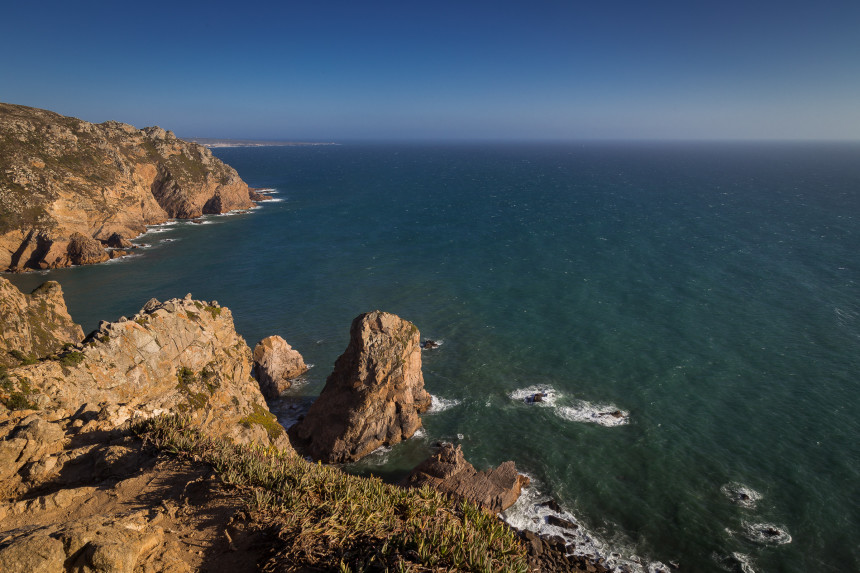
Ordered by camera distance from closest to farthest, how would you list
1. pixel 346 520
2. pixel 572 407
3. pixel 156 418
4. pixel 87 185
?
pixel 346 520, pixel 156 418, pixel 572 407, pixel 87 185

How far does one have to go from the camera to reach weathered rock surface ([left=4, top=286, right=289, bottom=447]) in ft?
64.0

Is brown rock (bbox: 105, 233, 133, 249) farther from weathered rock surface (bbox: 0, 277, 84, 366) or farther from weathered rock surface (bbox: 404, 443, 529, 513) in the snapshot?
weathered rock surface (bbox: 404, 443, 529, 513)

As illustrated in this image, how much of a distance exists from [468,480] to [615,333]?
30644mm

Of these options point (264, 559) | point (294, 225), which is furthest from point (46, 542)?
point (294, 225)

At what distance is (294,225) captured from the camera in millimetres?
106375

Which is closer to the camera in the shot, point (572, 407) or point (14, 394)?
point (14, 394)

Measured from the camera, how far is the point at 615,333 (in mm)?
53031

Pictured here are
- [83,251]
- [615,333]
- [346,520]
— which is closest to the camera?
[346,520]

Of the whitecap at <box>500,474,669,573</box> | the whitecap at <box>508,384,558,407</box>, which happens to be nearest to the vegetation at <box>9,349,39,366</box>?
the whitecap at <box>500,474,669,573</box>

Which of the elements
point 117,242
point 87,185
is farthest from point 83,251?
point 87,185

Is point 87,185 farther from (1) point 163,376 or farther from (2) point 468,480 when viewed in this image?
(2) point 468,480

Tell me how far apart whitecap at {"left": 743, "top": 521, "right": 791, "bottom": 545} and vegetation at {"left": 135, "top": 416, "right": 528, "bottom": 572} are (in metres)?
22.2

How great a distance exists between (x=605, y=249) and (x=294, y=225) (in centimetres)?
6707

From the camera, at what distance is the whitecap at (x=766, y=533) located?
89.5 feet
